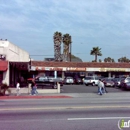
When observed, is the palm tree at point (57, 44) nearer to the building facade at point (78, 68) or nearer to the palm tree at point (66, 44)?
the palm tree at point (66, 44)

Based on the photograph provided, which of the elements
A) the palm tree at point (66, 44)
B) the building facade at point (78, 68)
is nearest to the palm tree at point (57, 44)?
the palm tree at point (66, 44)

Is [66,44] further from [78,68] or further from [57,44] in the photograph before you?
[78,68]

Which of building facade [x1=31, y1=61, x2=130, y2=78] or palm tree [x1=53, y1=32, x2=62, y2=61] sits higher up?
palm tree [x1=53, y1=32, x2=62, y2=61]

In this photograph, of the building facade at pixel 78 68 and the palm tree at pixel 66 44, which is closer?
the building facade at pixel 78 68

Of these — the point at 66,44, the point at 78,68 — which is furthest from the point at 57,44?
the point at 78,68

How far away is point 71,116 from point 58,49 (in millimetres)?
69454

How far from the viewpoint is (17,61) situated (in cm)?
3031

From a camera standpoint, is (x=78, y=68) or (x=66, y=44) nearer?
(x=78, y=68)

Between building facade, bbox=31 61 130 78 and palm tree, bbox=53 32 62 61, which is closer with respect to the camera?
building facade, bbox=31 61 130 78

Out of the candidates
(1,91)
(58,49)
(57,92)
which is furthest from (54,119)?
(58,49)

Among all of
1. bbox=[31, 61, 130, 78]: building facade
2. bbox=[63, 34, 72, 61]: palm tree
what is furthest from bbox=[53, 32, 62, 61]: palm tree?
bbox=[31, 61, 130, 78]: building facade

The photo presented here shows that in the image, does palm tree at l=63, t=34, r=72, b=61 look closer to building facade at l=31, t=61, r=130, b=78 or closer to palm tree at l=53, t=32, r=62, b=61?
palm tree at l=53, t=32, r=62, b=61

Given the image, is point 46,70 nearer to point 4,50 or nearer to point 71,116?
point 4,50

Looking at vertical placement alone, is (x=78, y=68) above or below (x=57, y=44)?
below
